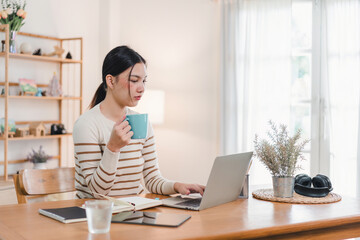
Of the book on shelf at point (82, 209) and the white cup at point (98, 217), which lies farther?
the book on shelf at point (82, 209)

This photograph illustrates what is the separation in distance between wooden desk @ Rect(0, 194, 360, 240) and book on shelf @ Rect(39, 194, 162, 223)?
22 mm

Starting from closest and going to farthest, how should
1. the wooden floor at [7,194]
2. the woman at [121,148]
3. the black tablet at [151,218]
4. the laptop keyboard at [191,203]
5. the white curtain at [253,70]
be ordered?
the black tablet at [151,218], the laptop keyboard at [191,203], the woman at [121,148], the wooden floor at [7,194], the white curtain at [253,70]

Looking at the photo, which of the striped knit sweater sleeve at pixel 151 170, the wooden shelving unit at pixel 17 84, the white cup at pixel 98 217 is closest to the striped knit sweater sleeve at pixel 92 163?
the striped knit sweater sleeve at pixel 151 170

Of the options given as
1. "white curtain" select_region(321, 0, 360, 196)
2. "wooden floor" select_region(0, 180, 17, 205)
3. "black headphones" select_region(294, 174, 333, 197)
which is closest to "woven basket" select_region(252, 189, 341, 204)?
"black headphones" select_region(294, 174, 333, 197)

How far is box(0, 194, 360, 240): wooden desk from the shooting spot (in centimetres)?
127

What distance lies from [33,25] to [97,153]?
9.04 ft

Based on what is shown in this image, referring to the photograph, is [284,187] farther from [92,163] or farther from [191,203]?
[92,163]

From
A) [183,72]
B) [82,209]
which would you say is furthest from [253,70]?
[82,209]

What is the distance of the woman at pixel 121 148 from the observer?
6.06 feet

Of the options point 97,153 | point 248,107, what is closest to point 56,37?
point 248,107

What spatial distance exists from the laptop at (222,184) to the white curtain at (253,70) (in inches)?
91.6

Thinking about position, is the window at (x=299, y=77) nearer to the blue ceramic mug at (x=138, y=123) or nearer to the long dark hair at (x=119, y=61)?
the long dark hair at (x=119, y=61)

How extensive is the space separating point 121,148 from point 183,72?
2.75 m

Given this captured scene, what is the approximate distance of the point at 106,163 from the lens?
1737 millimetres
